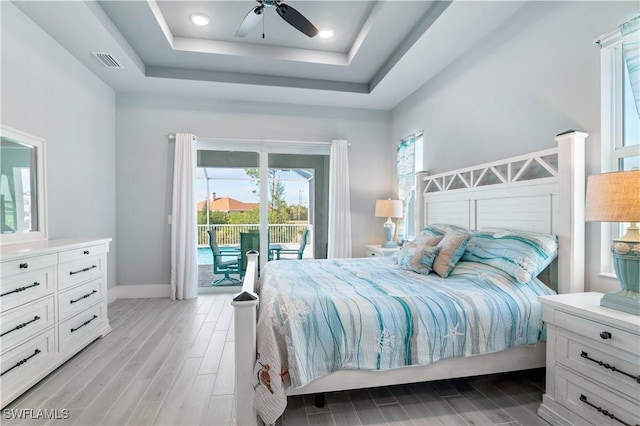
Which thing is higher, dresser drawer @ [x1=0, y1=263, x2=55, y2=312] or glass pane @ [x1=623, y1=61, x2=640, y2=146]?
glass pane @ [x1=623, y1=61, x2=640, y2=146]

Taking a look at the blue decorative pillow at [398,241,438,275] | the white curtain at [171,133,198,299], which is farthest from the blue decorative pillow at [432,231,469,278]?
the white curtain at [171,133,198,299]

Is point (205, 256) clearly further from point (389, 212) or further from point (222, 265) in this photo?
point (389, 212)

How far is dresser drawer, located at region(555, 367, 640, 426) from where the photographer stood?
4.51 ft

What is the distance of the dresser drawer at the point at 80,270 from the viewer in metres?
2.40

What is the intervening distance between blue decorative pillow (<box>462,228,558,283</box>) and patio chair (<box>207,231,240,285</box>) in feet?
11.1

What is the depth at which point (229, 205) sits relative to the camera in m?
4.63

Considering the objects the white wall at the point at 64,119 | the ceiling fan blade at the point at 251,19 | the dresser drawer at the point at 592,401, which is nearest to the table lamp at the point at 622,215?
the dresser drawer at the point at 592,401

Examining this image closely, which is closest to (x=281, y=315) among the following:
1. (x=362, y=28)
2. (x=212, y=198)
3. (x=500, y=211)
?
(x=500, y=211)

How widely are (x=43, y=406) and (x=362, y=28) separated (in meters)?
4.07

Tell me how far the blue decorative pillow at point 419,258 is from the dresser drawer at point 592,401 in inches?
40.4

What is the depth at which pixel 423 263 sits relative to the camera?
2520mm

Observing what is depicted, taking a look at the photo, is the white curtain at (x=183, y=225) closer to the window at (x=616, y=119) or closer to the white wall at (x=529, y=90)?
the white wall at (x=529, y=90)

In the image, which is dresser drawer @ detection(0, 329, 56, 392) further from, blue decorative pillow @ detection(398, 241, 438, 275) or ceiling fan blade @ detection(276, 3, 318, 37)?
ceiling fan blade @ detection(276, 3, 318, 37)

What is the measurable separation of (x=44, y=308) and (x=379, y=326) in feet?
7.88
